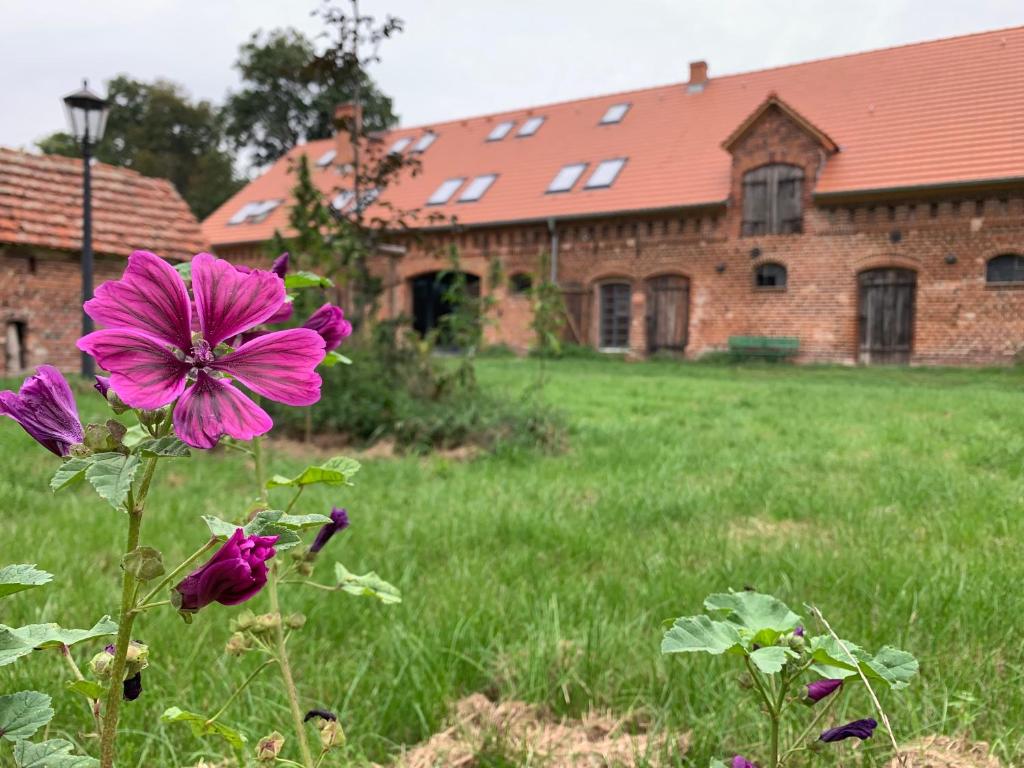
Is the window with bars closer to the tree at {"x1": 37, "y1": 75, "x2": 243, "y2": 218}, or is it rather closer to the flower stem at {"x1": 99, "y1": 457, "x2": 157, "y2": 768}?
the flower stem at {"x1": 99, "y1": 457, "x2": 157, "y2": 768}

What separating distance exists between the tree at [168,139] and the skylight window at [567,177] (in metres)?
19.9

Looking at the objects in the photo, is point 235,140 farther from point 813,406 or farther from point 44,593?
point 44,593

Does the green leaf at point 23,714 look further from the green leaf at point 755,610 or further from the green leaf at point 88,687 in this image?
the green leaf at point 755,610

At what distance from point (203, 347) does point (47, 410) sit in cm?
20

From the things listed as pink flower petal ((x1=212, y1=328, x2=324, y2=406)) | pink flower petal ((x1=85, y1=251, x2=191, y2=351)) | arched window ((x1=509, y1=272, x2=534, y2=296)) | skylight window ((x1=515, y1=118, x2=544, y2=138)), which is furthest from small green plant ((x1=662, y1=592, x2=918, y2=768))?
skylight window ((x1=515, y1=118, x2=544, y2=138))

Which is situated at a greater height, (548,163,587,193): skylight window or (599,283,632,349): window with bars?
(548,163,587,193): skylight window

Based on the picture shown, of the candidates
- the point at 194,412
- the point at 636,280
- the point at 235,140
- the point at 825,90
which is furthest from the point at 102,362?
the point at 235,140

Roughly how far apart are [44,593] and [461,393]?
4.49 metres

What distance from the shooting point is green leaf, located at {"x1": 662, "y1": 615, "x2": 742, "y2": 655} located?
3.11 ft

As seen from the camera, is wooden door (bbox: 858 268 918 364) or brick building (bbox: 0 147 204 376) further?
wooden door (bbox: 858 268 918 364)

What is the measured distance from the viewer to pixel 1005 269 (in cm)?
1495

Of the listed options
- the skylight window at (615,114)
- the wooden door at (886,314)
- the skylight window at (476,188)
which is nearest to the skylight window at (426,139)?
the skylight window at (476,188)

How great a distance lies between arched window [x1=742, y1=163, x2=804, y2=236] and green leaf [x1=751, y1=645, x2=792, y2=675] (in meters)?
17.4

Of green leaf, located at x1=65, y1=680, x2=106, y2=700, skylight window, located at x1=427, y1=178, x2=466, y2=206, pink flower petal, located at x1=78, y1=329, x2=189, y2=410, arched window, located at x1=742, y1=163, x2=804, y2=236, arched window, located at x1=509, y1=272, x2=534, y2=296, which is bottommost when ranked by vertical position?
green leaf, located at x1=65, y1=680, x2=106, y2=700
